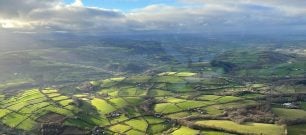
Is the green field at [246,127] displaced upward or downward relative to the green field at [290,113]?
downward

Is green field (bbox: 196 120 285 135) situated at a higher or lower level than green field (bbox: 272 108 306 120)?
lower

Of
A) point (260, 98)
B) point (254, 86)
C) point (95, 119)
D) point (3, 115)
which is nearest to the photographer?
point (95, 119)

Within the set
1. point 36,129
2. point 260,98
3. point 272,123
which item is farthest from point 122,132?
point 260,98

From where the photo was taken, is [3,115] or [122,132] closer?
[122,132]

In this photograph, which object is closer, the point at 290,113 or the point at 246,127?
the point at 246,127

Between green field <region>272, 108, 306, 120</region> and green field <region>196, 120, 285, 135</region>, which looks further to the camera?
green field <region>272, 108, 306, 120</region>

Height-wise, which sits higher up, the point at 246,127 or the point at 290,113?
the point at 290,113

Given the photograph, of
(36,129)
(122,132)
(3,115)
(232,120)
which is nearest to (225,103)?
(232,120)

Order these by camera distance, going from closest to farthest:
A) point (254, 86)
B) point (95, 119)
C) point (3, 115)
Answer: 1. point (95, 119)
2. point (3, 115)
3. point (254, 86)

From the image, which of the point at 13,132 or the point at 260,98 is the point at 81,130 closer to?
the point at 13,132

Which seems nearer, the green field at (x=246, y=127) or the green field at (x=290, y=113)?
the green field at (x=246, y=127)
